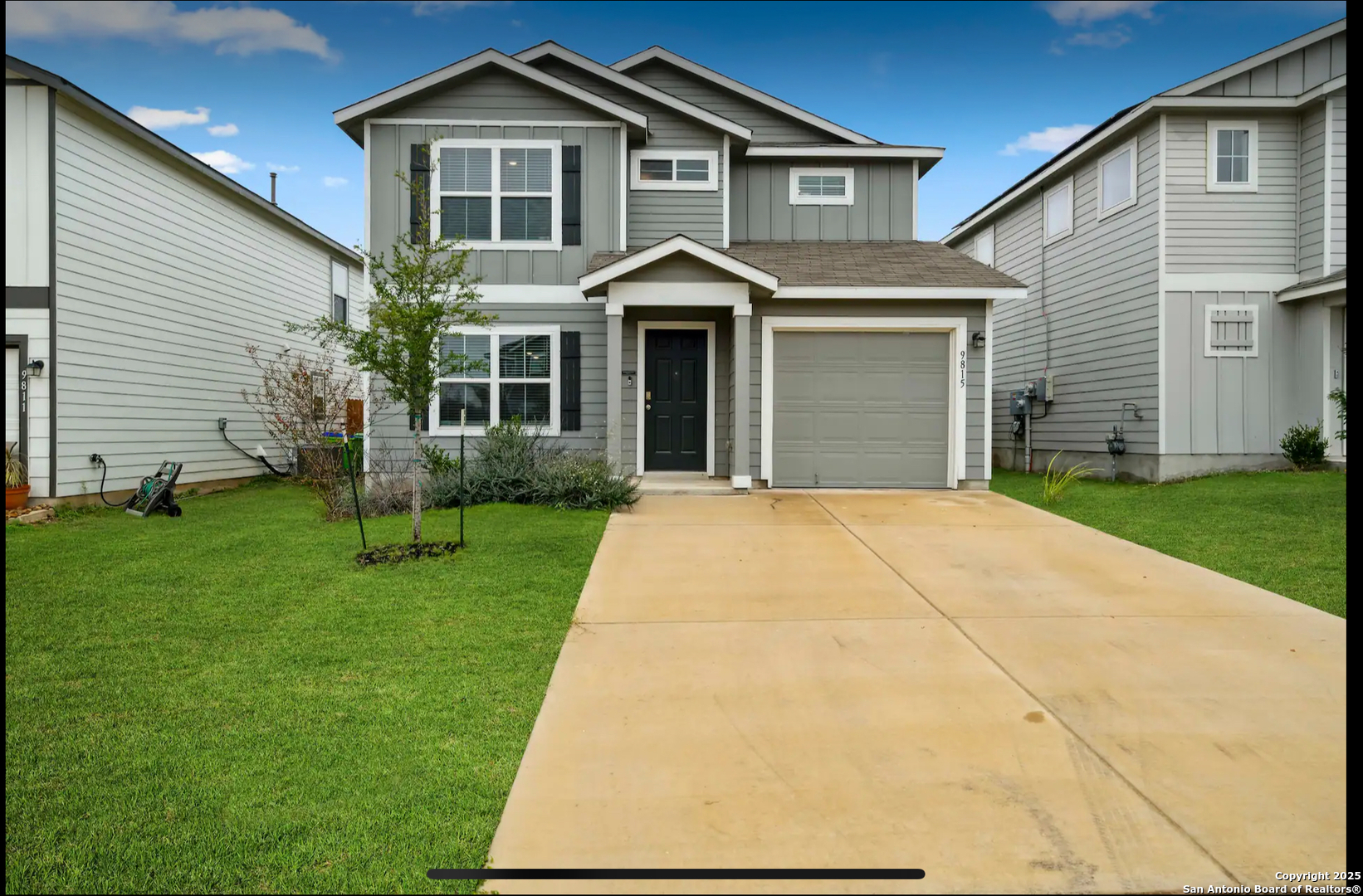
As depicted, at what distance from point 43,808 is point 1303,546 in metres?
8.88

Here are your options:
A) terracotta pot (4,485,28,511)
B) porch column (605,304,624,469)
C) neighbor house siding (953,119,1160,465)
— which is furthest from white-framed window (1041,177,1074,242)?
terracotta pot (4,485,28,511)

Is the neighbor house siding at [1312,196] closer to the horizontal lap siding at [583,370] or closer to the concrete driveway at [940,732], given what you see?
the concrete driveway at [940,732]

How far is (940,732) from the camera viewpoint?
143 inches

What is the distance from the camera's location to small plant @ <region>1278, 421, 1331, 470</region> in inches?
470

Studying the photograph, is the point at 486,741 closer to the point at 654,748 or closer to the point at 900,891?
the point at 654,748

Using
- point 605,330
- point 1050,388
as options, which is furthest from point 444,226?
point 1050,388

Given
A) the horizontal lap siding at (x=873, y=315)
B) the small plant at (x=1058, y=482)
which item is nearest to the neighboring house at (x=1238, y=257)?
the small plant at (x=1058, y=482)

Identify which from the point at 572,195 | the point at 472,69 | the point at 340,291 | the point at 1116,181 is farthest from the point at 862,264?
the point at 340,291

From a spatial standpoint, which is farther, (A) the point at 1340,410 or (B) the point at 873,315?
(A) the point at 1340,410

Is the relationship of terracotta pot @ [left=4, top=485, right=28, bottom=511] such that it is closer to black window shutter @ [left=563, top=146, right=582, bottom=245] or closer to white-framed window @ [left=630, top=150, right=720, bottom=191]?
black window shutter @ [left=563, top=146, right=582, bottom=245]

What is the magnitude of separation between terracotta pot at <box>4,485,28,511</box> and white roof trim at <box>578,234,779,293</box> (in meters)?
6.83

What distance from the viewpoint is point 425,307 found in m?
6.73

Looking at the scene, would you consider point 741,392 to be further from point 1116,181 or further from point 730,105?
point 1116,181

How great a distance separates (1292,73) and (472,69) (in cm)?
1208
